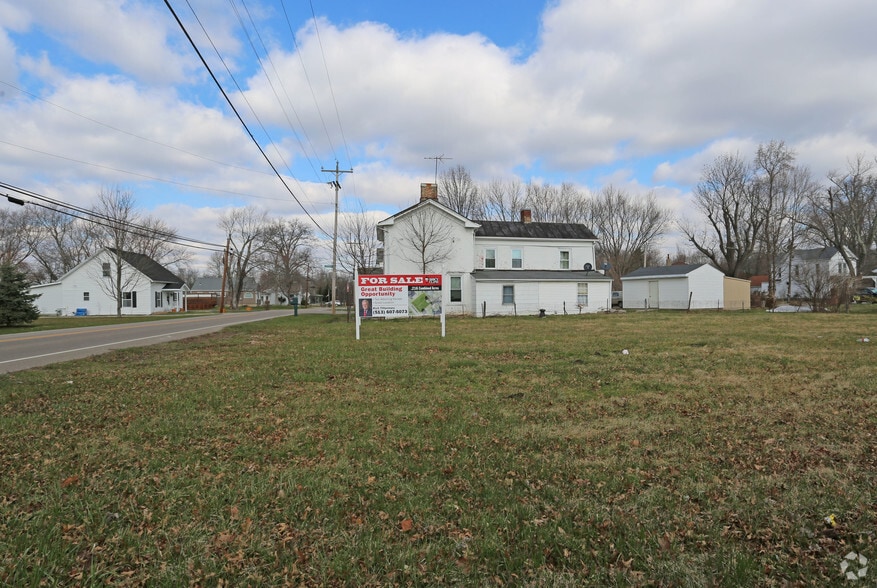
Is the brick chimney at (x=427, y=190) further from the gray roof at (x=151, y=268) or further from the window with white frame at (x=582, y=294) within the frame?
the gray roof at (x=151, y=268)

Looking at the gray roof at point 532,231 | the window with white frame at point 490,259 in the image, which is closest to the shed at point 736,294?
the gray roof at point 532,231

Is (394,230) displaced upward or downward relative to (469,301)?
upward

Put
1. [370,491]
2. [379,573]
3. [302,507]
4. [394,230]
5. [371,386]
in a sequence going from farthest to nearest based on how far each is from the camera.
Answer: [394,230] < [371,386] < [370,491] < [302,507] < [379,573]

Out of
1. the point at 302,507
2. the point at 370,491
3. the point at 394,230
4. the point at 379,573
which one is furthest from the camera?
the point at 394,230

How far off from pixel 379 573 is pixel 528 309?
27.6m

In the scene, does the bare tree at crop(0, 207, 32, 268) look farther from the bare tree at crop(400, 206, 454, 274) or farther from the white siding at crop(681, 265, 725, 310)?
the white siding at crop(681, 265, 725, 310)

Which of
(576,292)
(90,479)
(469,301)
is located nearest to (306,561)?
(90,479)

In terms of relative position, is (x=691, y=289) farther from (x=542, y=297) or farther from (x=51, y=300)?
(x=51, y=300)

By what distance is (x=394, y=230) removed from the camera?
96.8 ft

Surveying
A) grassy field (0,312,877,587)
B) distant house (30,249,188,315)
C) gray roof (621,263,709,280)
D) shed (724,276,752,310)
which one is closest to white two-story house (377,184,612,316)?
gray roof (621,263,709,280)

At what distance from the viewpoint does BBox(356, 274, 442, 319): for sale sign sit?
54.7 ft

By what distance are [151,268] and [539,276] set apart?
39.8 metres

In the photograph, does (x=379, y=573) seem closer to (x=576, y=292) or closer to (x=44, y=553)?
(x=44, y=553)

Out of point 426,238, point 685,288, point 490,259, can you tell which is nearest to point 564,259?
point 490,259
